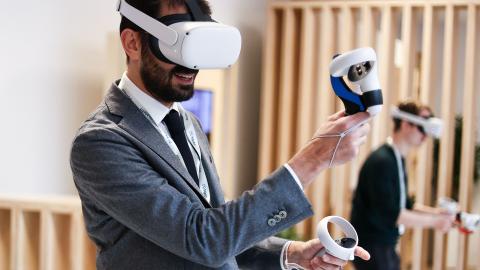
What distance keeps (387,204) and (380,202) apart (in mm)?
39

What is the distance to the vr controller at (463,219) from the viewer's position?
3973 millimetres

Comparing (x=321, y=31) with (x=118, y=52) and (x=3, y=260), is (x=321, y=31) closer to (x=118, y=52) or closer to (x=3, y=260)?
(x=118, y=52)

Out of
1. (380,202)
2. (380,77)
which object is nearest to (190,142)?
(380,202)

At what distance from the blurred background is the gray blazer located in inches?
82.6

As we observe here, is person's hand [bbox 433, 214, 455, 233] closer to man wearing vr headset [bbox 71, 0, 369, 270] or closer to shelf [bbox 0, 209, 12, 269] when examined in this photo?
shelf [bbox 0, 209, 12, 269]

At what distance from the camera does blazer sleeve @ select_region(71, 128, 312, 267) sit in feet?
4.22

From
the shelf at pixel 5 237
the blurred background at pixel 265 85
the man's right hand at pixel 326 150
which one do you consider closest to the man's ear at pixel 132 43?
the man's right hand at pixel 326 150

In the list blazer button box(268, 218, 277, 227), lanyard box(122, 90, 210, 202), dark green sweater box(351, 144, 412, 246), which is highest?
lanyard box(122, 90, 210, 202)

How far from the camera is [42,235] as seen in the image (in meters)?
2.74

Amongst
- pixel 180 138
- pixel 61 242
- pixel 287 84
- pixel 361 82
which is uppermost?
pixel 361 82

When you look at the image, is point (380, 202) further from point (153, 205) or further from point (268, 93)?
point (153, 205)

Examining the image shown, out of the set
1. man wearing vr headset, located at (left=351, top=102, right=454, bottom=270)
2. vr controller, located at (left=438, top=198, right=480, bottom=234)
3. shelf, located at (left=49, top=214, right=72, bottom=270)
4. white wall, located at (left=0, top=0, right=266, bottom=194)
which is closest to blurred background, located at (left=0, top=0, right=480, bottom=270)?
white wall, located at (left=0, top=0, right=266, bottom=194)

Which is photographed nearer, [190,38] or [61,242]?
[190,38]

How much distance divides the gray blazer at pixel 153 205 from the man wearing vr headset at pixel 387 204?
8.01ft
